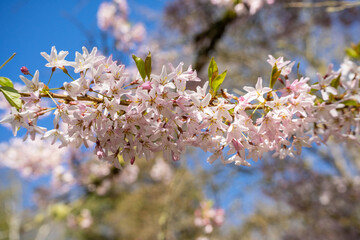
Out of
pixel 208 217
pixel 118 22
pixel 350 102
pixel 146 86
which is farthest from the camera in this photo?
pixel 118 22

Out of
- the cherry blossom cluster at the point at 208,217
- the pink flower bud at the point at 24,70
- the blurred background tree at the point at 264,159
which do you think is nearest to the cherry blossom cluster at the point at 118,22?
the blurred background tree at the point at 264,159

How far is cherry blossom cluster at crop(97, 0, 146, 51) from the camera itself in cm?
409

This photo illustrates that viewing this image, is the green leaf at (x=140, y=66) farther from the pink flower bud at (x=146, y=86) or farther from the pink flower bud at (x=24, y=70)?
the pink flower bud at (x=24, y=70)

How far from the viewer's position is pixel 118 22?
4262 millimetres

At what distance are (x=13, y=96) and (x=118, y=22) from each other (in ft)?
12.9

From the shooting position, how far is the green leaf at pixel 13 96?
0.70m

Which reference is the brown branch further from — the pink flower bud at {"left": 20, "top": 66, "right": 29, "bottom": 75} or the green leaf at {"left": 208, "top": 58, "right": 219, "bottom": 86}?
the green leaf at {"left": 208, "top": 58, "right": 219, "bottom": 86}

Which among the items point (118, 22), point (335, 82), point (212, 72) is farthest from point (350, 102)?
point (118, 22)

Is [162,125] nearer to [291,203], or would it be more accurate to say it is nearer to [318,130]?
[318,130]

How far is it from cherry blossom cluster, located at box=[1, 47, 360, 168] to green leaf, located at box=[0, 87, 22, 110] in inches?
0.7

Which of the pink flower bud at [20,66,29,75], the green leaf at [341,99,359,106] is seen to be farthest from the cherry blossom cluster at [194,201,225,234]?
the pink flower bud at [20,66,29,75]

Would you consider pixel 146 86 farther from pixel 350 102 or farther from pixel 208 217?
pixel 208 217

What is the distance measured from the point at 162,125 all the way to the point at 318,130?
25.0 inches

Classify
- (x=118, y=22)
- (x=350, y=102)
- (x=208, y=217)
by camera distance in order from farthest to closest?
1. (x=118, y=22)
2. (x=208, y=217)
3. (x=350, y=102)
